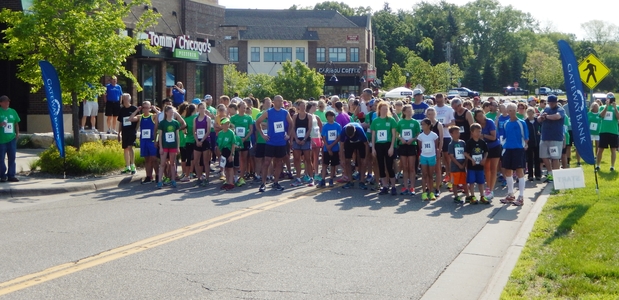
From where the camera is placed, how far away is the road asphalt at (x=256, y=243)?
24.6 feet

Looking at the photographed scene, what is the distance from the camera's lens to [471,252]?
31.0ft

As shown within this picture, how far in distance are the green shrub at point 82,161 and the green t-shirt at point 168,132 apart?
2230 millimetres

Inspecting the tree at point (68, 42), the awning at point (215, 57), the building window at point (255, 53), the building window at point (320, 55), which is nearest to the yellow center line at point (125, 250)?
the tree at point (68, 42)

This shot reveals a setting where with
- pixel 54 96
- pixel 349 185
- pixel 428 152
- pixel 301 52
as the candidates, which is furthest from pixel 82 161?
pixel 301 52

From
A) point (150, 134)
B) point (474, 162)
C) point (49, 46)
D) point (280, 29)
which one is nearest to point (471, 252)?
point (474, 162)

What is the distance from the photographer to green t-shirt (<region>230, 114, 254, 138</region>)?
16.3 meters

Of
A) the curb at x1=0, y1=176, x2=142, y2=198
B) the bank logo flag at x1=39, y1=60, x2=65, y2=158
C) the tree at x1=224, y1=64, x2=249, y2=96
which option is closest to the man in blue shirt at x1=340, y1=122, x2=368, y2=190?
the curb at x1=0, y1=176, x2=142, y2=198

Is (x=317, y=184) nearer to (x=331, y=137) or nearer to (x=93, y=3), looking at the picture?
(x=331, y=137)

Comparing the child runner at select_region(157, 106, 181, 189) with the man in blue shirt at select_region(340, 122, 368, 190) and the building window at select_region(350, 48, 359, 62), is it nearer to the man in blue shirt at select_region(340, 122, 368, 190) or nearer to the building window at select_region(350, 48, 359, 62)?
the man in blue shirt at select_region(340, 122, 368, 190)

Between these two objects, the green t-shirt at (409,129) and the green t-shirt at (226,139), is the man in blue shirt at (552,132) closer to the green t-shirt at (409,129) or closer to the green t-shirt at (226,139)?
the green t-shirt at (409,129)

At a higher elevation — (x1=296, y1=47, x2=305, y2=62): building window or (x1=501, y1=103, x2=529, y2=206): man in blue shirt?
(x1=296, y1=47, x2=305, y2=62): building window

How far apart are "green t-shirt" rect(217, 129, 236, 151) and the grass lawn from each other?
6.55 metres

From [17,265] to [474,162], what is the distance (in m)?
8.22

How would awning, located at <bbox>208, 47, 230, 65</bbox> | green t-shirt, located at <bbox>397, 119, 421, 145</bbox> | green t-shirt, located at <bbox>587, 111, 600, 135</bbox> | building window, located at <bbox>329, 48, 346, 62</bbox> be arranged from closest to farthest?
green t-shirt, located at <bbox>397, 119, 421, 145</bbox>, green t-shirt, located at <bbox>587, 111, 600, 135</bbox>, awning, located at <bbox>208, 47, 230, 65</bbox>, building window, located at <bbox>329, 48, 346, 62</bbox>
